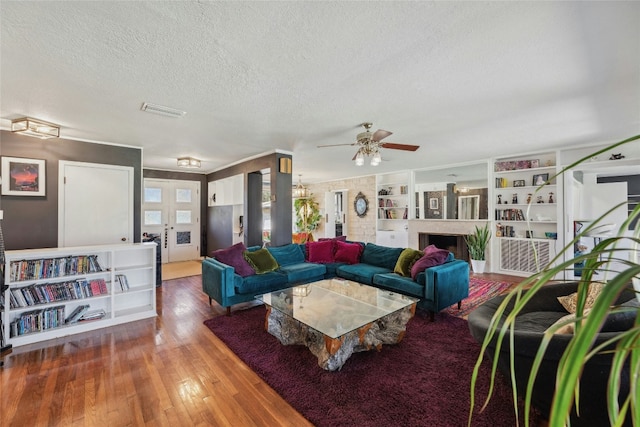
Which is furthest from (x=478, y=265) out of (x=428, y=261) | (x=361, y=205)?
(x=361, y=205)

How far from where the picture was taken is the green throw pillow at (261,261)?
395 cm

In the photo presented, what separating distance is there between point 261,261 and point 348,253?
4.89 ft

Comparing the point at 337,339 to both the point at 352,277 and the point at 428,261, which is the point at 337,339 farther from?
the point at 352,277

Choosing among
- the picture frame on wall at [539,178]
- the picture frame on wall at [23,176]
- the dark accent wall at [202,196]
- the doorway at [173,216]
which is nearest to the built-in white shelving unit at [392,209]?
the picture frame on wall at [539,178]

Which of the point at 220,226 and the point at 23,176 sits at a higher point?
the point at 23,176

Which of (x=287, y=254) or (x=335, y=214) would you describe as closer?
(x=287, y=254)

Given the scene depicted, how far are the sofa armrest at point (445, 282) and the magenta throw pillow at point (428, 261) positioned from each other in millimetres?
67

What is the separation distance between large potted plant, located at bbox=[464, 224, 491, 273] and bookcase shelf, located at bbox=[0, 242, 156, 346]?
225 inches

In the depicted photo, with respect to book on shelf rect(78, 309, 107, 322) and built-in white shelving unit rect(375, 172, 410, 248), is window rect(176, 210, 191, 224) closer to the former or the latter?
book on shelf rect(78, 309, 107, 322)

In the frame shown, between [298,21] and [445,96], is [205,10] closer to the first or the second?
[298,21]


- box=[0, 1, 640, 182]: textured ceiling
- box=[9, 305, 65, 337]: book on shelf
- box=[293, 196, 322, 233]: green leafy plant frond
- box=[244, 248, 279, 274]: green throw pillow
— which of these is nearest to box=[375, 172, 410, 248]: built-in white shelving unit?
box=[293, 196, 322, 233]: green leafy plant frond

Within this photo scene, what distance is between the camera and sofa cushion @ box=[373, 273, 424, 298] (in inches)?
132

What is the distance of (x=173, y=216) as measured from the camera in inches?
276

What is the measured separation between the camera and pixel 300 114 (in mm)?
3115
